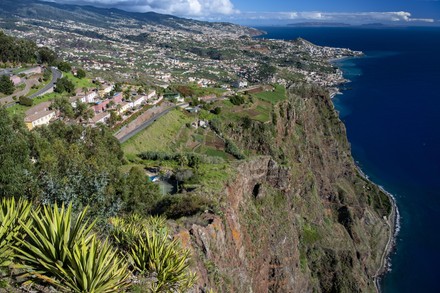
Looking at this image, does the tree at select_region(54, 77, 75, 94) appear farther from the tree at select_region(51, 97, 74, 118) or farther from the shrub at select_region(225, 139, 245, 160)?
the shrub at select_region(225, 139, 245, 160)

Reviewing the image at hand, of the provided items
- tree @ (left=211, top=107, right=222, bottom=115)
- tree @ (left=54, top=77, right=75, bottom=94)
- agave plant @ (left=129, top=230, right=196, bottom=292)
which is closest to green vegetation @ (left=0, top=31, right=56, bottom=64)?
tree @ (left=54, top=77, right=75, bottom=94)

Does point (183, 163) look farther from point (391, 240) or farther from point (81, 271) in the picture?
point (391, 240)

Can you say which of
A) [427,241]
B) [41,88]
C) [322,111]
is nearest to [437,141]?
[322,111]

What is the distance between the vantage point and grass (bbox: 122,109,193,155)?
41.8m

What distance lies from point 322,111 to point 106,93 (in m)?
50.2

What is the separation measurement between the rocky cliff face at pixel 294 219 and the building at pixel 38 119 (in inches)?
881

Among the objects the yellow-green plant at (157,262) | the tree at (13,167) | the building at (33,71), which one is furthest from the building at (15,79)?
the yellow-green plant at (157,262)

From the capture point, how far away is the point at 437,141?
100000 millimetres

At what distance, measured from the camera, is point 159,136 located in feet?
152

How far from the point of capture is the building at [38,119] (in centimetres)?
3697

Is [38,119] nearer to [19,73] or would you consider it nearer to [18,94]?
[18,94]

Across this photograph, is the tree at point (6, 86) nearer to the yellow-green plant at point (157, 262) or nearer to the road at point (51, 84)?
the road at point (51, 84)

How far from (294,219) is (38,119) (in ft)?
100

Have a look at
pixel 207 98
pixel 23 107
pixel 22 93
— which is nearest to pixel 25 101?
pixel 23 107
